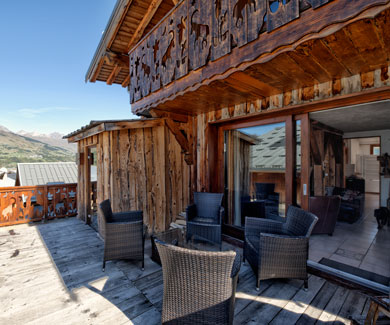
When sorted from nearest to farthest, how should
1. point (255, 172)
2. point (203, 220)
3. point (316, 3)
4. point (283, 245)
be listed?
point (316, 3)
point (283, 245)
point (203, 220)
point (255, 172)

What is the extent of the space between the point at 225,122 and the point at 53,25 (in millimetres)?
14388

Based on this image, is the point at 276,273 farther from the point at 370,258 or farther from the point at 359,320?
the point at 370,258

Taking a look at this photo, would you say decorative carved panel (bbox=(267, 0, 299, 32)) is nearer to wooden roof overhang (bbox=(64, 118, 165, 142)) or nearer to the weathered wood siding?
the weathered wood siding

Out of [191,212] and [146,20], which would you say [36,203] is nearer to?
[191,212]

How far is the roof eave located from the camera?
374cm

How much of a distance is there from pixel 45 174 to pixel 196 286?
46.4ft

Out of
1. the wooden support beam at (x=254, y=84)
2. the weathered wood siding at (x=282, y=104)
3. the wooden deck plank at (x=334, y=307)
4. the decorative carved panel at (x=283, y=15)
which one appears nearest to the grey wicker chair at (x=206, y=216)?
the weathered wood siding at (x=282, y=104)

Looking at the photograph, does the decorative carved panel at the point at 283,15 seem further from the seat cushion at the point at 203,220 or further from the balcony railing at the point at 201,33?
the seat cushion at the point at 203,220

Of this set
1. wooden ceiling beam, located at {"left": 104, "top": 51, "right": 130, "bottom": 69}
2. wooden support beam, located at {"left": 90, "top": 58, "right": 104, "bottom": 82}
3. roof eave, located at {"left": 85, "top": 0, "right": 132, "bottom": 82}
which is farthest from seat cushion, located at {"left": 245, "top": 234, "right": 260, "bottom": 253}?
wooden support beam, located at {"left": 90, "top": 58, "right": 104, "bottom": 82}

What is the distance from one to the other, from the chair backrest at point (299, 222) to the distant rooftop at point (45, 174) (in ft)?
39.9

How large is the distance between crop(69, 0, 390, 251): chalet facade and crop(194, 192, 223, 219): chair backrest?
322 mm

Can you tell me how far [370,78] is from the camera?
2.14 metres

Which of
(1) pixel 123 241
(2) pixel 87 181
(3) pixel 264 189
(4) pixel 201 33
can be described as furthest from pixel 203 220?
(2) pixel 87 181

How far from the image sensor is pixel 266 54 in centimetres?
180
